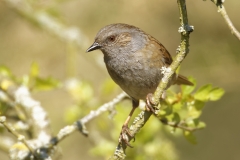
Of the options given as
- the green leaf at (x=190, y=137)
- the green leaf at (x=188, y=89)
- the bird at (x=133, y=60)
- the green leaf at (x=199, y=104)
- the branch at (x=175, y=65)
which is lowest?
the green leaf at (x=190, y=137)

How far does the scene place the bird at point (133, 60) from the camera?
3.62m

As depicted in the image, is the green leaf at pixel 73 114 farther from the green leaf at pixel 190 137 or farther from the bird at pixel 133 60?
the green leaf at pixel 190 137

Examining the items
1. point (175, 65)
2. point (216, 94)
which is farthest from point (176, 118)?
point (175, 65)

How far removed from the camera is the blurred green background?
553 centimetres

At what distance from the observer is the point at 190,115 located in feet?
10.5

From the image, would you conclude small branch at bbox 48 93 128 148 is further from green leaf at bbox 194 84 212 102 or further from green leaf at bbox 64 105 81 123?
green leaf at bbox 194 84 212 102

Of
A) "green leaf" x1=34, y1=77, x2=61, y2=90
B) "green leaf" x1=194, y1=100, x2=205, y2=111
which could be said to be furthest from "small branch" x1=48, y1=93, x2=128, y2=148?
"green leaf" x1=194, y1=100, x2=205, y2=111

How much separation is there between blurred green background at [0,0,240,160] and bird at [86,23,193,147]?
595 mm

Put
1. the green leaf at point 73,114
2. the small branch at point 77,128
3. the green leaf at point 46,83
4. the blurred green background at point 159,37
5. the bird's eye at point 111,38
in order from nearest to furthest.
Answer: the small branch at point 77,128 → the green leaf at point 46,83 → the bird's eye at point 111,38 → the green leaf at point 73,114 → the blurred green background at point 159,37

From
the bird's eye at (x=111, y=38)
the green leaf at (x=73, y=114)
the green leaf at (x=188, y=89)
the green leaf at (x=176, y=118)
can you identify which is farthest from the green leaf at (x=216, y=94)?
the green leaf at (x=73, y=114)

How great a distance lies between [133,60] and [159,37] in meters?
3.97

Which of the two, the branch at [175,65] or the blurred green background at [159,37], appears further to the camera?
the blurred green background at [159,37]

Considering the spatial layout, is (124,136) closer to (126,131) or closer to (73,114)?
(126,131)

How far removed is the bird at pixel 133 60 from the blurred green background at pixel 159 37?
595 mm
